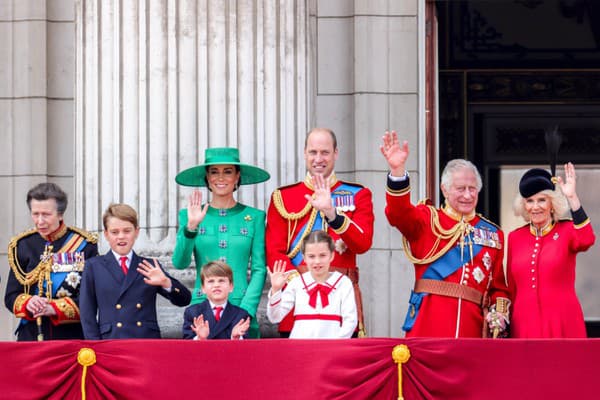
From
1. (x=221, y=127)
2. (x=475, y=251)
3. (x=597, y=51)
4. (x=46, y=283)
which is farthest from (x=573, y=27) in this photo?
(x=46, y=283)

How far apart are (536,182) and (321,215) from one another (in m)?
A: 1.29

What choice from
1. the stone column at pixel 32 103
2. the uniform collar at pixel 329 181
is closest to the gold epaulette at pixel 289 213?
the uniform collar at pixel 329 181

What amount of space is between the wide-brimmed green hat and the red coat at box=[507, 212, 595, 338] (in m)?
1.74

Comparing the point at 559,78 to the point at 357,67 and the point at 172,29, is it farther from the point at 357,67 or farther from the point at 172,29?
the point at 172,29

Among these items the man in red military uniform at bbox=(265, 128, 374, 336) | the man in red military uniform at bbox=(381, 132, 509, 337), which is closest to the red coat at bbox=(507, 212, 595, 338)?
the man in red military uniform at bbox=(381, 132, 509, 337)

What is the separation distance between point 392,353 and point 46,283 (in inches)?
89.8

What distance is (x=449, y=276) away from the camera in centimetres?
928

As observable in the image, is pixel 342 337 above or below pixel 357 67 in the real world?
below

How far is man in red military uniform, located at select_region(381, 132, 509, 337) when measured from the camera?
923cm

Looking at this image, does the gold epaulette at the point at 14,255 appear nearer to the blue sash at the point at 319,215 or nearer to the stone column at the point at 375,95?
the blue sash at the point at 319,215

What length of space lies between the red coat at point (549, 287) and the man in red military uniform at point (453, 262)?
138mm

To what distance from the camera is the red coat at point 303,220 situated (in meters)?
9.32

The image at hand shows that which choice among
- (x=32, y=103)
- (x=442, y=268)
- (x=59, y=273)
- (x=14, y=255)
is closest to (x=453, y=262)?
(x=442, y=268)

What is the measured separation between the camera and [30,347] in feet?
27.4
